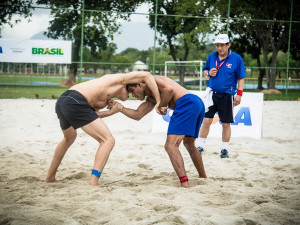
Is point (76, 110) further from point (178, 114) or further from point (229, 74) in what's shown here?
point (229, 74)

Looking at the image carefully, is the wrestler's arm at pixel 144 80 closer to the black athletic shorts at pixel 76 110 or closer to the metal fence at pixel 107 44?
the black athletic shorts at pixel 76 110

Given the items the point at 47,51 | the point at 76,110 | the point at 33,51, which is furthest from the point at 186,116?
the point at 33,51

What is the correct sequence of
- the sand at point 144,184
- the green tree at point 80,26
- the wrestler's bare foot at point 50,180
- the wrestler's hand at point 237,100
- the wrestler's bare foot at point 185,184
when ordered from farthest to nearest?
the green tree at point 80,26 < the wrestler's hand at point 237,100 < the wrestler's bare foot at point 50,180 < the wrestler's bare foot at point 185,184 < the sand at point 144,184

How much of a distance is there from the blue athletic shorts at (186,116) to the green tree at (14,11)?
10.5 m

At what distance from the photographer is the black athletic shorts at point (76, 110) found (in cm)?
383

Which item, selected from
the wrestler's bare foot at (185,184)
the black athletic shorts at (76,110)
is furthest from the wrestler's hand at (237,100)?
the black athletic shorts at (76,110)

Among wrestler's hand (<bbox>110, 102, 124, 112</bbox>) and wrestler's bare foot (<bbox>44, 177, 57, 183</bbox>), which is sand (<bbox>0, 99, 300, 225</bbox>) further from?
wrestler's hand (<bbox>110, 102, 124, 112</bbox>)

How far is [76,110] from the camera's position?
3.83m

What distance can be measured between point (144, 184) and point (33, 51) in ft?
32.5

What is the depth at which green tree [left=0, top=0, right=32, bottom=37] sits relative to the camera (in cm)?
1265

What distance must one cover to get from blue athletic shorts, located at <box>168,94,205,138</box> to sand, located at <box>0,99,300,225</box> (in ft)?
2.16

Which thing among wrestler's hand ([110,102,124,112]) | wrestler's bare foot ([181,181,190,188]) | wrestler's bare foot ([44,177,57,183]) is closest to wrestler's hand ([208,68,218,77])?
wrestler's hand ([110,102,124,112])

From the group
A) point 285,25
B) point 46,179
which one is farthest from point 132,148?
point 285,25

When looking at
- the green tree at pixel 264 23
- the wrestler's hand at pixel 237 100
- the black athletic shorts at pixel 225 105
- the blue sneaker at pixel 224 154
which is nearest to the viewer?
the blue sneaker at pixel 224 154
